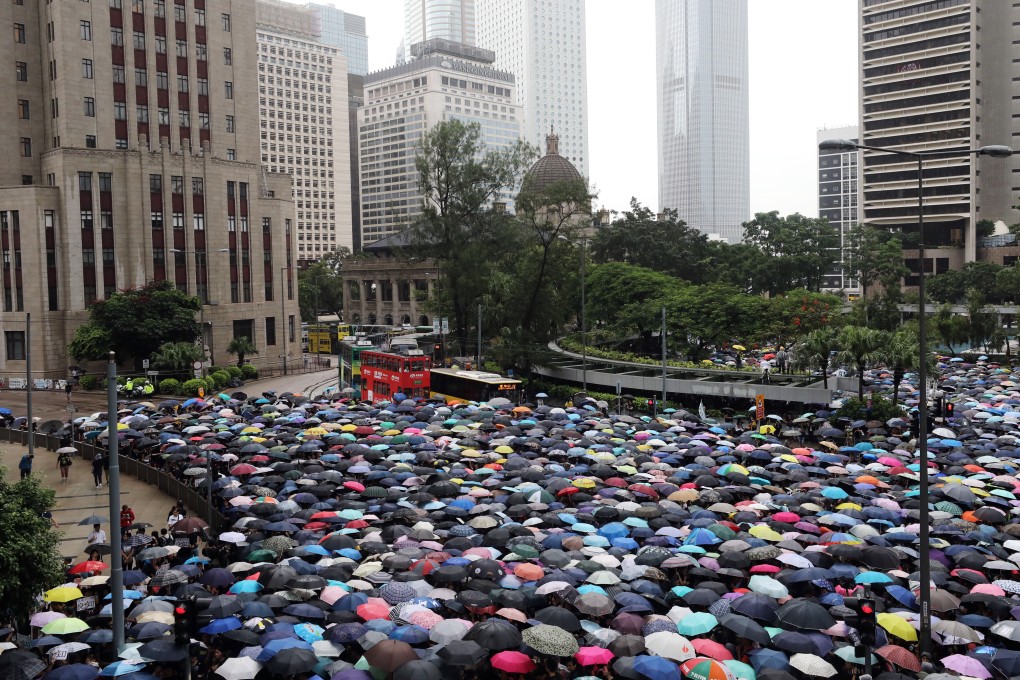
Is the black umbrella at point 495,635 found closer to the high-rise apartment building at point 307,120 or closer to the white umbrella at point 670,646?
the white umbrella at point 670,646

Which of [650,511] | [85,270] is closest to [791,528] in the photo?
[650,511]

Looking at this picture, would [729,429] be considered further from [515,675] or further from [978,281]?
[978,281]

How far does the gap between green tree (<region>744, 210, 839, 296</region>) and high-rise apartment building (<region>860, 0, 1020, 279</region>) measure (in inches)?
734

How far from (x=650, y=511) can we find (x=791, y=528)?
3.13 meters

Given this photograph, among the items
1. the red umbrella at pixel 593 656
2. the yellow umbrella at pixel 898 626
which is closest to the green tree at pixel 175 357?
the red umbrella at pixel 593 656

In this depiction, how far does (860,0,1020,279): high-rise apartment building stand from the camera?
320ft

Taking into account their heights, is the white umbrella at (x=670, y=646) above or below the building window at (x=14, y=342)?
below

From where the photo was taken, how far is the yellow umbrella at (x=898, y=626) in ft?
47.3

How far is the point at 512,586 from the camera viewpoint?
662 inches

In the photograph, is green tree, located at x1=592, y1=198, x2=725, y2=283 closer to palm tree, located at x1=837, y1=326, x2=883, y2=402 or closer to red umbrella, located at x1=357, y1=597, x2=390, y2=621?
palm tree, located at x1=837, y1=326, x2=883, y2=402

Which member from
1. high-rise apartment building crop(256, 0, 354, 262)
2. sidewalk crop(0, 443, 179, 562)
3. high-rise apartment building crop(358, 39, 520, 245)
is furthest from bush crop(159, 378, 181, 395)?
high-rise apartment building crop(358, 39, 520, 245)

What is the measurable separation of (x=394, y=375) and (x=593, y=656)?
31941 mm

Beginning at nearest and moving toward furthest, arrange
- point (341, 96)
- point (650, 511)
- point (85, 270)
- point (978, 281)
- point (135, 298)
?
point (650, 511), point (135, 298), point (85, 270), point (978, 281), point (341, 96)

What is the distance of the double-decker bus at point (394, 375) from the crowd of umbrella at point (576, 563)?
519 inches
